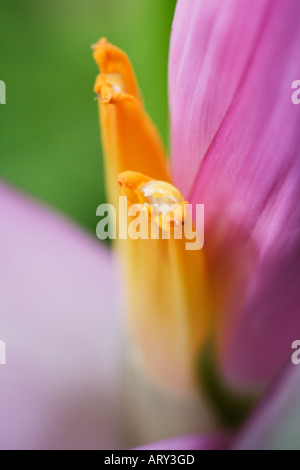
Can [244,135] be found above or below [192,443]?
above

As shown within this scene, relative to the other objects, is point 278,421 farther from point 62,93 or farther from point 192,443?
point 62,93

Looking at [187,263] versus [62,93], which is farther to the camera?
[62,93]

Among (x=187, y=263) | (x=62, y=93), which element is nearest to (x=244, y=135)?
(x=187, y=263)

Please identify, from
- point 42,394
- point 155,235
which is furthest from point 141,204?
point 42,394

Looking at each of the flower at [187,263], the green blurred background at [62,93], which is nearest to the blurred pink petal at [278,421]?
the flower at [187,263]

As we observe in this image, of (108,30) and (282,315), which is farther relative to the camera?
(108,30)

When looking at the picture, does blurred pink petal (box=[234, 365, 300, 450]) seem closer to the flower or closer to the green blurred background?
the flower

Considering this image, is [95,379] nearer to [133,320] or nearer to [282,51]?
[133,320]
